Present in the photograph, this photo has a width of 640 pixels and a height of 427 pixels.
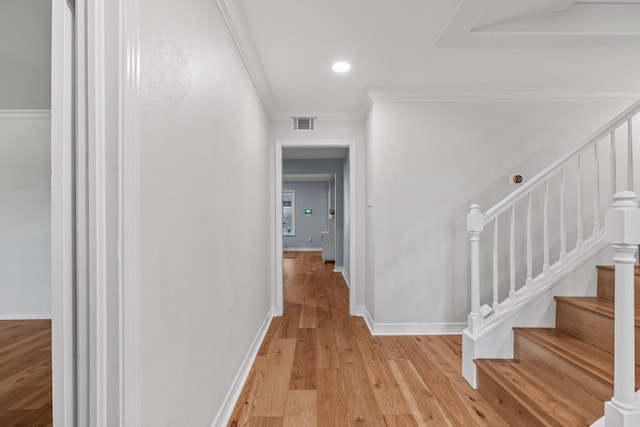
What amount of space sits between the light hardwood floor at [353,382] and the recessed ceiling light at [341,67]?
234 cm

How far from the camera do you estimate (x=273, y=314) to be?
3715 millimetres

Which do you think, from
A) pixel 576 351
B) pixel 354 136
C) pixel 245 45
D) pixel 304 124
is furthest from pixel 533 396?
pixel 304 124

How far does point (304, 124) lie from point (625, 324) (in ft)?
10.5

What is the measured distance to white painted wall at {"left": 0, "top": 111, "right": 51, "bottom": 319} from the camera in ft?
2.55

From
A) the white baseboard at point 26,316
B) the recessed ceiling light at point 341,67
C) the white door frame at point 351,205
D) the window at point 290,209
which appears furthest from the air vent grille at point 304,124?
the window at point 290,209

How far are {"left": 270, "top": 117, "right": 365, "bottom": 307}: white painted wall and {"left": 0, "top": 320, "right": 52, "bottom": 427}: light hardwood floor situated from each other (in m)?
3.06

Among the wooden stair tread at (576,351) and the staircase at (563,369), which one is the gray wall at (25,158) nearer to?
the staircase at (563,369)

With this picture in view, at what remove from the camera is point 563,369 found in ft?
5.64

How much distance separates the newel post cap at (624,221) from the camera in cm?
116

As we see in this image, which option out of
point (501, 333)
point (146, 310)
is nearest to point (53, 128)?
point (146, 310)

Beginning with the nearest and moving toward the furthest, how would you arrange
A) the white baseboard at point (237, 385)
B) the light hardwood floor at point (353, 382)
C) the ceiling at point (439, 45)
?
the white baseboard at point (237, 385) < the light hardwood floor at point (353, 382) < the ceiling at point (439, 45)

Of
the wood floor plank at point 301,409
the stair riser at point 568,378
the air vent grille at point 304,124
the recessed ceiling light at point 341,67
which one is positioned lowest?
the wood floor plank at point 301,409

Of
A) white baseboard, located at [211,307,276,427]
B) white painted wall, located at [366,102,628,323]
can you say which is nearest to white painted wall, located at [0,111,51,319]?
white baseboard, located at [211,307,276,427]

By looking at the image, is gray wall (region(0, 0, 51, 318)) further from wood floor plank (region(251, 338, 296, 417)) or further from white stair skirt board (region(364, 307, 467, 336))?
white stair skirt board (region(364, 307, 467, 336))
